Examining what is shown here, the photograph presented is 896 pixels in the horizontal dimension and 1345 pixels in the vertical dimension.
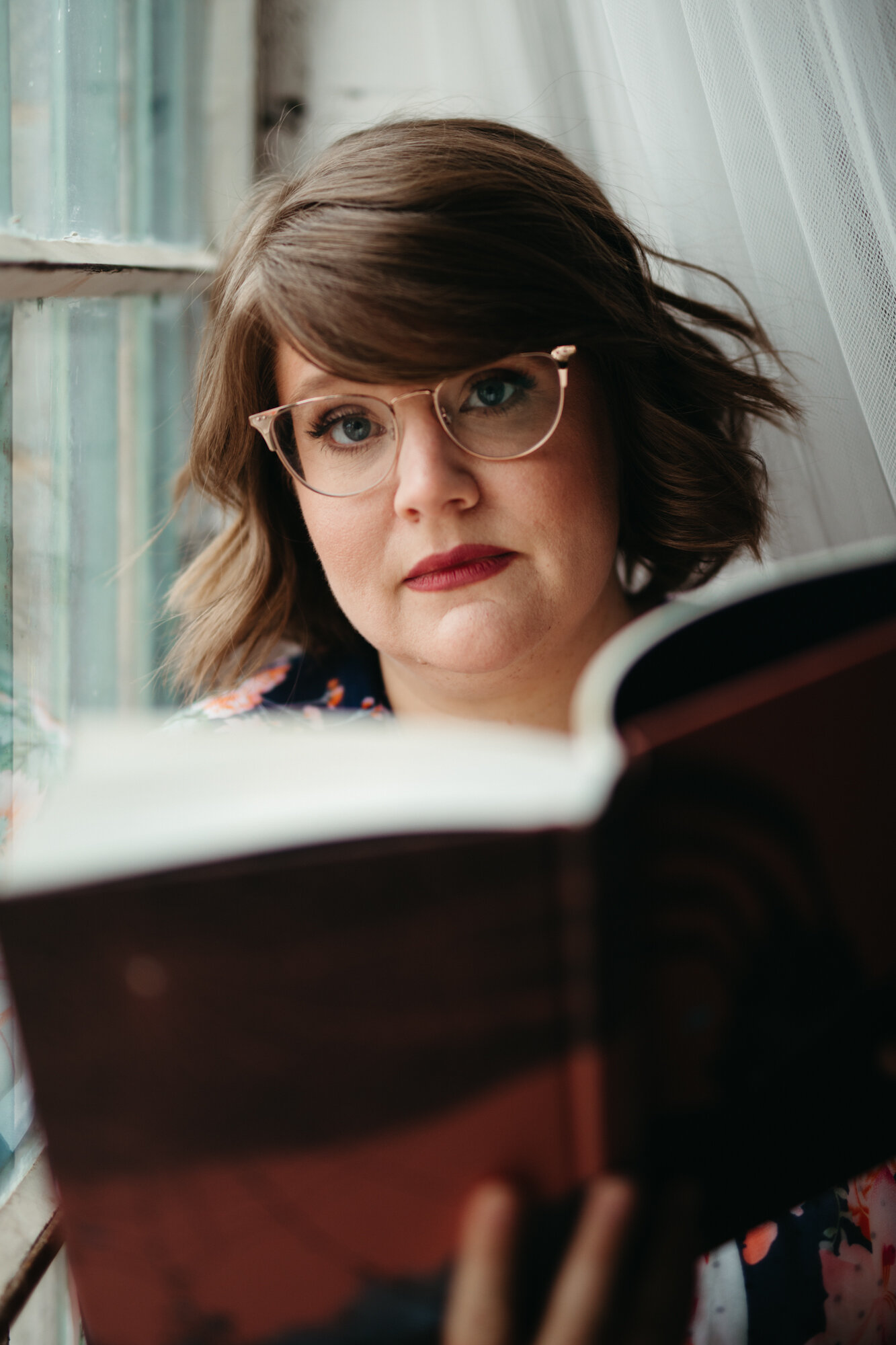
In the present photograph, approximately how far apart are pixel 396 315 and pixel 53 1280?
121cm

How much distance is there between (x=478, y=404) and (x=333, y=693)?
0.54 meters

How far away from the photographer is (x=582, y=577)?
100 centimetres

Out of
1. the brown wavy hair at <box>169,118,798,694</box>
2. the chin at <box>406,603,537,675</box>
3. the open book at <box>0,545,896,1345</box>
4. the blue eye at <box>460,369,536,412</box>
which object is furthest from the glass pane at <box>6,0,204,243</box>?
the open book at <box>0,545,896,1345</box>

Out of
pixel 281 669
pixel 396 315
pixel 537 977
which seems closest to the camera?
pixel 537 977

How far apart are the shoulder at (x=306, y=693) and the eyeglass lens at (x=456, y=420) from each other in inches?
14.8

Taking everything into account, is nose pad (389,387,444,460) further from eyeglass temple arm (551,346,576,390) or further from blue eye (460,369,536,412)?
eyeglass temple arm (551,346,576,390)

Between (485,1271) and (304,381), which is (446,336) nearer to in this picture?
(304,381)

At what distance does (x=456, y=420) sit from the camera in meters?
0.94

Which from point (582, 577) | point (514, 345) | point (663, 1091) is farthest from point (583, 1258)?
point (514, 345)

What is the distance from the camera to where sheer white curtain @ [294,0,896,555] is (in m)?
0.90

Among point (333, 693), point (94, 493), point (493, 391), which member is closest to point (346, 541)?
point (493, 391)

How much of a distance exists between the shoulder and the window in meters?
0.22

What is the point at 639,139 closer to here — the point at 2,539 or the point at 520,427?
the point at 520,427

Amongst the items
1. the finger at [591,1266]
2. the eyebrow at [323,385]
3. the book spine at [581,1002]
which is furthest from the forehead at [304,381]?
the finger at [591,1266]
